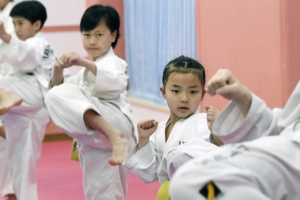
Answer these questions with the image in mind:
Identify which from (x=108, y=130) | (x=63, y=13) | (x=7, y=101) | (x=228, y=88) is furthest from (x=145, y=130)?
(x=63, y=13)

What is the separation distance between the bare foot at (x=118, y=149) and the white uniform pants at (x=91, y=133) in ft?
0.47

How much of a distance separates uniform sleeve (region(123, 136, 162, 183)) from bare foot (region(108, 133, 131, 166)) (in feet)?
0.55

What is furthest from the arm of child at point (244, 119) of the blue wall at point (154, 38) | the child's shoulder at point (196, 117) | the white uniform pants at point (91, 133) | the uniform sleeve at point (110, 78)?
the blue wall at point (154, 38)

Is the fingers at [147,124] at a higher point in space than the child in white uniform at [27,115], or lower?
higher

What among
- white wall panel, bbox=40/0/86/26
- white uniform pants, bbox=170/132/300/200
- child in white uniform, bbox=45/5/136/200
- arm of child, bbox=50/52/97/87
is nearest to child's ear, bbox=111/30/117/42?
child in white uniform, bbox=45/5/136/200

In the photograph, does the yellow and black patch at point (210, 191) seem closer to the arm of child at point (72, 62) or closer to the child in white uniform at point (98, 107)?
the child in white uniform at point (98, 107)

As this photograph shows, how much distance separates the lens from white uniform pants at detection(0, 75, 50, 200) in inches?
157

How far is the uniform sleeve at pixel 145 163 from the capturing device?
2678 millimetres

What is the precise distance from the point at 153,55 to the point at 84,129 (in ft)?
9.37

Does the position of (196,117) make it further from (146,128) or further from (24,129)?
(24,129)

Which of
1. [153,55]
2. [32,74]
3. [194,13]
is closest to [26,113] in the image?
[32,74]

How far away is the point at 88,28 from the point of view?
3447 mm

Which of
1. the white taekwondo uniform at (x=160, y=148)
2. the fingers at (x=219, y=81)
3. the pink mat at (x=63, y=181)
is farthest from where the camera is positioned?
the pink mat at (x=63, y=181)

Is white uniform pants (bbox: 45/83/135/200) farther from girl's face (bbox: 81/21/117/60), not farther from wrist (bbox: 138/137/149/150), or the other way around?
wrist (bbox: 138/137/149/150)
